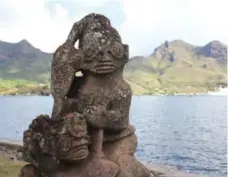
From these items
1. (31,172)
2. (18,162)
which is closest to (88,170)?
(31,172)

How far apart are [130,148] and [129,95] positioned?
753 millimetres

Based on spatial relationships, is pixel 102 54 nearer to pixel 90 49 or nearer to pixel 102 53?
pixel 102 53

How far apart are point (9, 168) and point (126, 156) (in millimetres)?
10833

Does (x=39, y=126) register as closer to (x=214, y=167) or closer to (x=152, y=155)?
(x=214, y=167)

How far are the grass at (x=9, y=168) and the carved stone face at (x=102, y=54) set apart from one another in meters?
9.56

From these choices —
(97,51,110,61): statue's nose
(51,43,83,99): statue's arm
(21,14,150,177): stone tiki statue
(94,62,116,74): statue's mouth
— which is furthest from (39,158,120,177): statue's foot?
(97,51,110,61): statue's nose

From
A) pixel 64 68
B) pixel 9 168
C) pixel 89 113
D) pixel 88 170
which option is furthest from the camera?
pixel 9 168

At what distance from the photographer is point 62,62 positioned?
5.77 meters

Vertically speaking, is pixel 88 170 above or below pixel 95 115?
below

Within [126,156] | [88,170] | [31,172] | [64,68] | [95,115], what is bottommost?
[31,172]

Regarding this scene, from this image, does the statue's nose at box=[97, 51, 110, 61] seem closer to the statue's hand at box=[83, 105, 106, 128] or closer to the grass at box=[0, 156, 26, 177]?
the statue's hand at box=[83, 105, 106, 128]

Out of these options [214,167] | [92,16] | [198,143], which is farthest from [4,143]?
[198,143]

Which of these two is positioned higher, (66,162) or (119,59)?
(119,59)

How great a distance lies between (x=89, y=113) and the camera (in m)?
5.39
